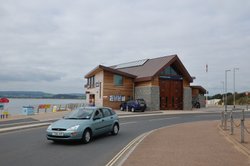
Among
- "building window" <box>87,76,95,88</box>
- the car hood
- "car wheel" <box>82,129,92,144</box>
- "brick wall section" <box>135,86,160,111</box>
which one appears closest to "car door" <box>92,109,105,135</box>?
"car wheel" <box>82,129,92,144</box>

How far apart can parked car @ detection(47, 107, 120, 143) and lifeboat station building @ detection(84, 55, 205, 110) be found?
1007 inches

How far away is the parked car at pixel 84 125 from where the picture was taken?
12.2 m

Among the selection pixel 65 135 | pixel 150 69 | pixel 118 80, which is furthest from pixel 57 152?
pixel 150 69

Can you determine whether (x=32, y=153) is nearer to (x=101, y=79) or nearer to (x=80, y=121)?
(x=80, y=121)

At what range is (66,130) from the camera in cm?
1218

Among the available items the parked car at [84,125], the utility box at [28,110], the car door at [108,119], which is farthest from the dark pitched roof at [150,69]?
the parked car at [84,125]

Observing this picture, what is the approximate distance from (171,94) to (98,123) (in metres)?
Answer: 31.1

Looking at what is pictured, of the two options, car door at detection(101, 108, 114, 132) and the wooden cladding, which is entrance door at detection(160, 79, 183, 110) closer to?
the wooden cladding

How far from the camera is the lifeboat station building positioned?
4125cm

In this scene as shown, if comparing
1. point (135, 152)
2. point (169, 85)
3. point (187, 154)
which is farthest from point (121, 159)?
point (169, 85)

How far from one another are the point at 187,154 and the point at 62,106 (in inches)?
1427

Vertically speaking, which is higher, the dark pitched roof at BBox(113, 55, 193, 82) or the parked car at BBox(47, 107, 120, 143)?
the dark pitched roof at BBox(113, 55, 193, 82)

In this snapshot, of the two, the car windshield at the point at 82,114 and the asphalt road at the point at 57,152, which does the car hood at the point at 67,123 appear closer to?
the car windshield at the point at 82,114

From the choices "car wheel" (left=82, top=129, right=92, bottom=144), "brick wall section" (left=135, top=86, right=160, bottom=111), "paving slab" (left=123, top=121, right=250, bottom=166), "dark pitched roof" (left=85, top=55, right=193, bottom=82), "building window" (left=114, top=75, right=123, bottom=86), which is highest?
"dark pitched roof" (left=85, top=55, right=193, bottom=82)
